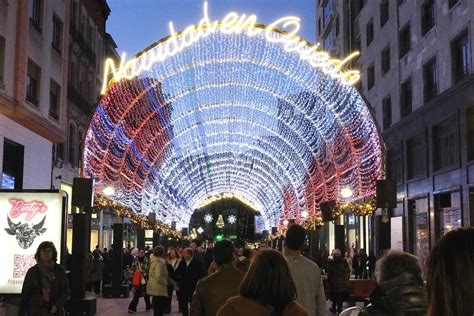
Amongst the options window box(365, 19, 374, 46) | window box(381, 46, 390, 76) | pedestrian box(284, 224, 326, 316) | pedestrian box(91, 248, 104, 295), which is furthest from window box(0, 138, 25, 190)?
window box(365, 19, 374, 46)

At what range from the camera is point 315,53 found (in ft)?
70.4

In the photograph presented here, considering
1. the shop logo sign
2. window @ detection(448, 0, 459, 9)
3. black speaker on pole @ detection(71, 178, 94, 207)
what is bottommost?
the shop logo sign

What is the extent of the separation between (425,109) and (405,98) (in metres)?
4.89

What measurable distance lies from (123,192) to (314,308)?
2606 centimetres

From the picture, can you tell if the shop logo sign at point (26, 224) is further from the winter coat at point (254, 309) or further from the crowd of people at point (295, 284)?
the winter coat at point (254, 309)

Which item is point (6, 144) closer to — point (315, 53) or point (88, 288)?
point (88, 288)

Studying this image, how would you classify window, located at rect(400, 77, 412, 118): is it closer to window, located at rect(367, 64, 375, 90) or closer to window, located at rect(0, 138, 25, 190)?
window, located at rect(367, 64, 375, 90)

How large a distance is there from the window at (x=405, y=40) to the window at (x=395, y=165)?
452cm

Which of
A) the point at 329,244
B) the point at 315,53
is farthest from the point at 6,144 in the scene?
the point at 329,244

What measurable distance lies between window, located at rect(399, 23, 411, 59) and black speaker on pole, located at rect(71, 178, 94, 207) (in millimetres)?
20477

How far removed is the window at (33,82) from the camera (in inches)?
976

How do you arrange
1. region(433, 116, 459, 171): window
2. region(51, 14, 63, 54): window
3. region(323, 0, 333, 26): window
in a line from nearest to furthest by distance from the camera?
region(433, 116, 459, 171): window → region(51, 14, 63, 54): window → region(323, 0, 333, 26): window

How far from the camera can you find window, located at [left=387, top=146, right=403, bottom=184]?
1360 inches

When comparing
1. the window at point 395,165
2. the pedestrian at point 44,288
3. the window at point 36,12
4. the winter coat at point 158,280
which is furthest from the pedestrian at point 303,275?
the window at point 395,165
